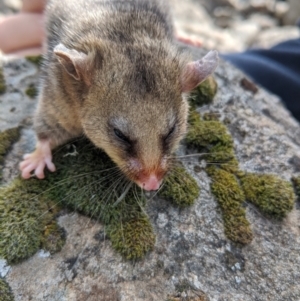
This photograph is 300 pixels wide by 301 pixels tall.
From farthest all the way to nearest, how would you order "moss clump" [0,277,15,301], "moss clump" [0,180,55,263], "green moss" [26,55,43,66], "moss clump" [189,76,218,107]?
"green moss" [26,55,43,66]
"moss clump" [189,76,218,107]
"moss clump" [0,180,55,263]
"moss clump" [0,277,15,301]

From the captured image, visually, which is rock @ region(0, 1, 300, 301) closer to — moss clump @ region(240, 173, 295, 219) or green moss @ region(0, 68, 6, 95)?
moss clump @ region(240, 173, 295, 219)

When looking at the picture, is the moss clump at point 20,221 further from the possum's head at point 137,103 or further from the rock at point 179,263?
the possum's head at point 137,103

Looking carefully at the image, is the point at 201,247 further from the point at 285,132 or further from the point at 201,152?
the point at 285,132

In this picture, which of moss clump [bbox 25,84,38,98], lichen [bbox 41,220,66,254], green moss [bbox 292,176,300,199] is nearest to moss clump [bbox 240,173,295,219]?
green moss [bbox 292,176,300,199]

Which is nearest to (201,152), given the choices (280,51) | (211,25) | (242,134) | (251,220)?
(242,134)

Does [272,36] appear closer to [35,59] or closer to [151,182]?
[35,59]

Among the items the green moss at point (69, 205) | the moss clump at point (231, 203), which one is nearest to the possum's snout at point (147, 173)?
the green moss at point (69, 205)
